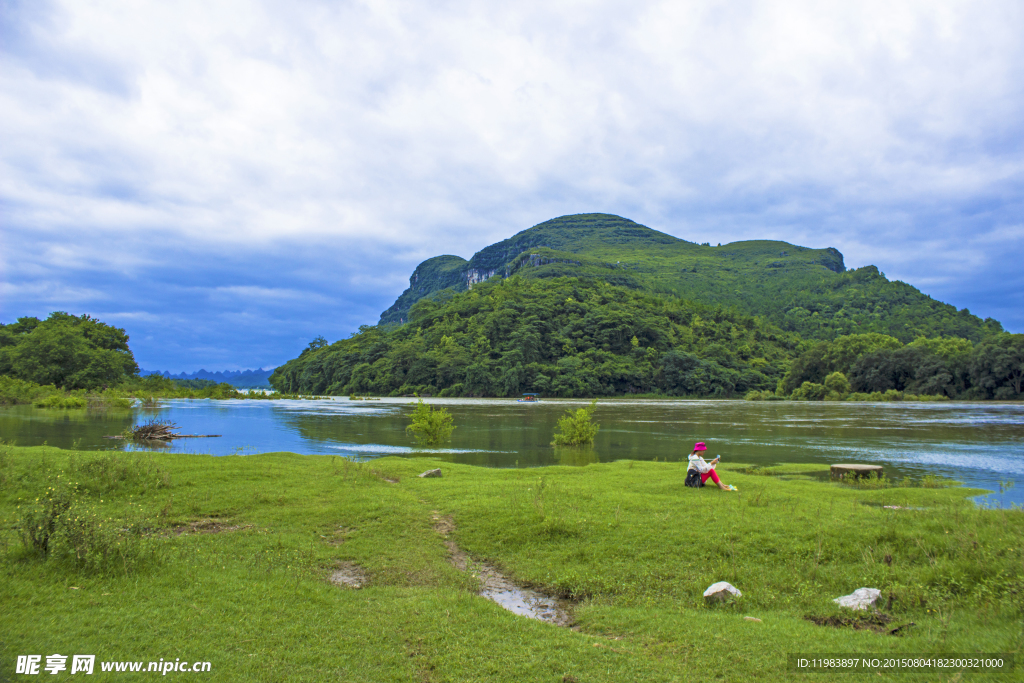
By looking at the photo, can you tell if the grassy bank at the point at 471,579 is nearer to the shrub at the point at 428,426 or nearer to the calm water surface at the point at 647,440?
the calm water surface at the point at 647,440

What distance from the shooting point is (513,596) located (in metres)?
9.85

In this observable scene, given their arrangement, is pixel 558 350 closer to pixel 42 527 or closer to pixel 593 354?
pixel 593 354

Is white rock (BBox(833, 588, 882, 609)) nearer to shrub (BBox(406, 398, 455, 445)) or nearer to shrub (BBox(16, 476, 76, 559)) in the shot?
shrub (BBox(16, 476, 76, 559))

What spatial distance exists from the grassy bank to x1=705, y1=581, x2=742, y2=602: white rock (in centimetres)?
18

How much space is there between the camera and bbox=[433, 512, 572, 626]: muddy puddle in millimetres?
9016

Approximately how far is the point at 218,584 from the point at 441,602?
349 cm

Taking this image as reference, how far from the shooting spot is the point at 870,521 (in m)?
12.3

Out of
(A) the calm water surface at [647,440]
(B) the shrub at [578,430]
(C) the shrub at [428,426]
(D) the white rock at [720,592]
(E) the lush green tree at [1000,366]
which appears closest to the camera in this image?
(D) the white rock at [720,592]

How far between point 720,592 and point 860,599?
2104mm

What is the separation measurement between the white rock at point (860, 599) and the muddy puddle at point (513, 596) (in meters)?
4.40

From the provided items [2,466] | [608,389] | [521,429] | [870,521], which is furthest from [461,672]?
[608,389]

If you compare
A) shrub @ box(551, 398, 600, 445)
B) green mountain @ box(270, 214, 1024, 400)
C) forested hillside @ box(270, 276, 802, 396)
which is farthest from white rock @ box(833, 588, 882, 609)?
forested hillside @ box(270, 276, 802, 396)

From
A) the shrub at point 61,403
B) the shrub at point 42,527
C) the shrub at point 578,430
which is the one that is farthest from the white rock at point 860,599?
the shrub at point 61,403

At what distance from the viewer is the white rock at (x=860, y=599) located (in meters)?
8.44
